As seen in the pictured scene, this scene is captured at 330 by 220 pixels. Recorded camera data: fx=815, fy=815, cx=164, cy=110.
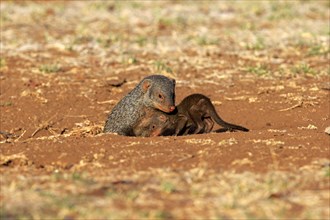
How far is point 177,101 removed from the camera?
9836 millimetres

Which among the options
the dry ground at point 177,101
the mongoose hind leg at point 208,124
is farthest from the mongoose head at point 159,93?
the dry ground at point 177,101

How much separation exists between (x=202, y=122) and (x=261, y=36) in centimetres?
555

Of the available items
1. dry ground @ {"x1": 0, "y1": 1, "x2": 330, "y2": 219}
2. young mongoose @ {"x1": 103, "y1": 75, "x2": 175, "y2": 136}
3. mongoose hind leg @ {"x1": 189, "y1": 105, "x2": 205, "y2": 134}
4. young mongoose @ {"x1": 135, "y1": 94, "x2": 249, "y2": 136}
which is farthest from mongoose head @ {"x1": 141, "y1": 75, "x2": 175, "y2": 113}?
dry ground @ {"x1": 0, "y1": 1, "x2": 330, "y2": 219}

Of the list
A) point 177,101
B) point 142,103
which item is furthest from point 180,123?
point 177,101

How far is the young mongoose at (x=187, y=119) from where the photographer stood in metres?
7.72

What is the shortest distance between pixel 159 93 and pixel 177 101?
7.01 feet

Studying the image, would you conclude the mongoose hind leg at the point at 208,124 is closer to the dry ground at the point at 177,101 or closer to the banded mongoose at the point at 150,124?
the banded mongoose at the point at 150,124

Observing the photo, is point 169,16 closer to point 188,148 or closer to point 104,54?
point 104,54

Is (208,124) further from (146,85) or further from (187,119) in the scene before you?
(146,85)

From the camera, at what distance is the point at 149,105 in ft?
25.7

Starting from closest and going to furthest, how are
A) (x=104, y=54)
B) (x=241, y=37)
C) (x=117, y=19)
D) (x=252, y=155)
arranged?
(x=252, y=155) → (x=104, y=54) → (x=241, y=37) → (x=117, y=19)

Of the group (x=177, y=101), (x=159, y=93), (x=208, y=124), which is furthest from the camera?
(x=177, y=101)

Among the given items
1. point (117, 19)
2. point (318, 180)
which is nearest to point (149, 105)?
point (318, 180)

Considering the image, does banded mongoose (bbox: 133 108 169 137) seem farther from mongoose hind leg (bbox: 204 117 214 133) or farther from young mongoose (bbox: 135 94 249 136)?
mongoose hind leg (bbox: 204 117 214 133)
